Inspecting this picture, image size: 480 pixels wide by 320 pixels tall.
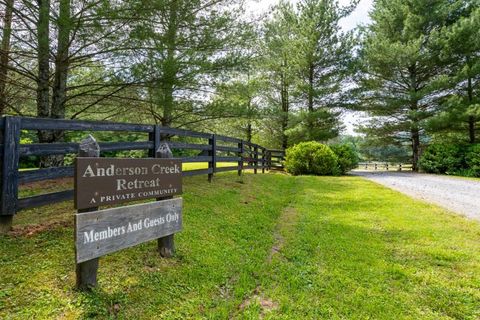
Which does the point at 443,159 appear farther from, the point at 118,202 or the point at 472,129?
the point at 118,202

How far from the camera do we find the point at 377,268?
330cm

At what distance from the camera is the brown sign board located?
7.36 ft

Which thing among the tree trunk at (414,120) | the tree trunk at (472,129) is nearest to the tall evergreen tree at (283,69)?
the tree trunk at (414,120)

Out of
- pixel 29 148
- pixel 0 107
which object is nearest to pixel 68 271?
pixel 29 148

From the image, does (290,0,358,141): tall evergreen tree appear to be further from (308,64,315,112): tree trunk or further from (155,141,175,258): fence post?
(155,141,175,258): fence post

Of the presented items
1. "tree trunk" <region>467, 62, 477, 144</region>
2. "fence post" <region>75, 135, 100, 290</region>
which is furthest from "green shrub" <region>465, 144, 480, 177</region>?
"fence post" <region>75, 135, 100, 290</region>

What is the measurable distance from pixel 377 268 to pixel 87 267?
10.2ft

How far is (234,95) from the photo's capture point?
316 inches

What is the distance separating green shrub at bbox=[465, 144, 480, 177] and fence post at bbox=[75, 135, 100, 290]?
691 inches

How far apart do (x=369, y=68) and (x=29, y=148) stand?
781 inches

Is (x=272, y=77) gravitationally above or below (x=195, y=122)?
above

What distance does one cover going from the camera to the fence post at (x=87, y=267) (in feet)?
7.59

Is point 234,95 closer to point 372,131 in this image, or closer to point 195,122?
point 195,122

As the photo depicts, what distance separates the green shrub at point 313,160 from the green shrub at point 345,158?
3.39 feet
